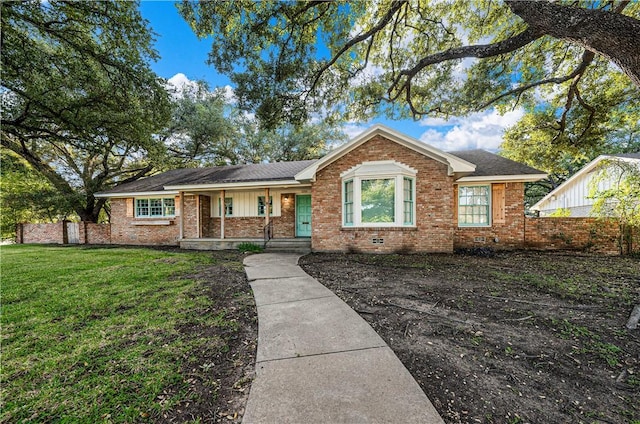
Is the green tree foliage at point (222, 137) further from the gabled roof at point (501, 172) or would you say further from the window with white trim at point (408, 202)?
the gabled roof at point (501, 172)

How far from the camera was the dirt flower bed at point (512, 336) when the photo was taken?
5.97 ft

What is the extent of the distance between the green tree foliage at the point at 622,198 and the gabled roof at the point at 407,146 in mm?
3480

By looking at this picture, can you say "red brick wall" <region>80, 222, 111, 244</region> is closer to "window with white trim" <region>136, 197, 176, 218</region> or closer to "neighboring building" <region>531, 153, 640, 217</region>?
"window with white trim" <region>136, 197, 176, 218</region>

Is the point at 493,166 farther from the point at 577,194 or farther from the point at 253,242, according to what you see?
the point at 253,242

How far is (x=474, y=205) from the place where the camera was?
31.6 feet

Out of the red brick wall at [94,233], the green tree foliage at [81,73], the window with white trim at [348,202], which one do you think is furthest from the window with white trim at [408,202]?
the red brick wall at [94,233]

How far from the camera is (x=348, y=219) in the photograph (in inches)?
346

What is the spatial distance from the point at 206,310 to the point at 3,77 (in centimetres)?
762

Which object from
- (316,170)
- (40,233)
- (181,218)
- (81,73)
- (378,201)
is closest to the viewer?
(81,73)

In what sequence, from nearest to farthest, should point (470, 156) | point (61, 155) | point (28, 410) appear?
point (28, 410), point (470, 156), point (61, 155)

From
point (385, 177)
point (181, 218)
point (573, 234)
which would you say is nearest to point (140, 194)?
point (181, 218)

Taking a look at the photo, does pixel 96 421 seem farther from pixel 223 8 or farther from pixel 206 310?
pixel 223 8

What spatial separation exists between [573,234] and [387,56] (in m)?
8.98

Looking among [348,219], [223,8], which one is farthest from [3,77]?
[348,219]
